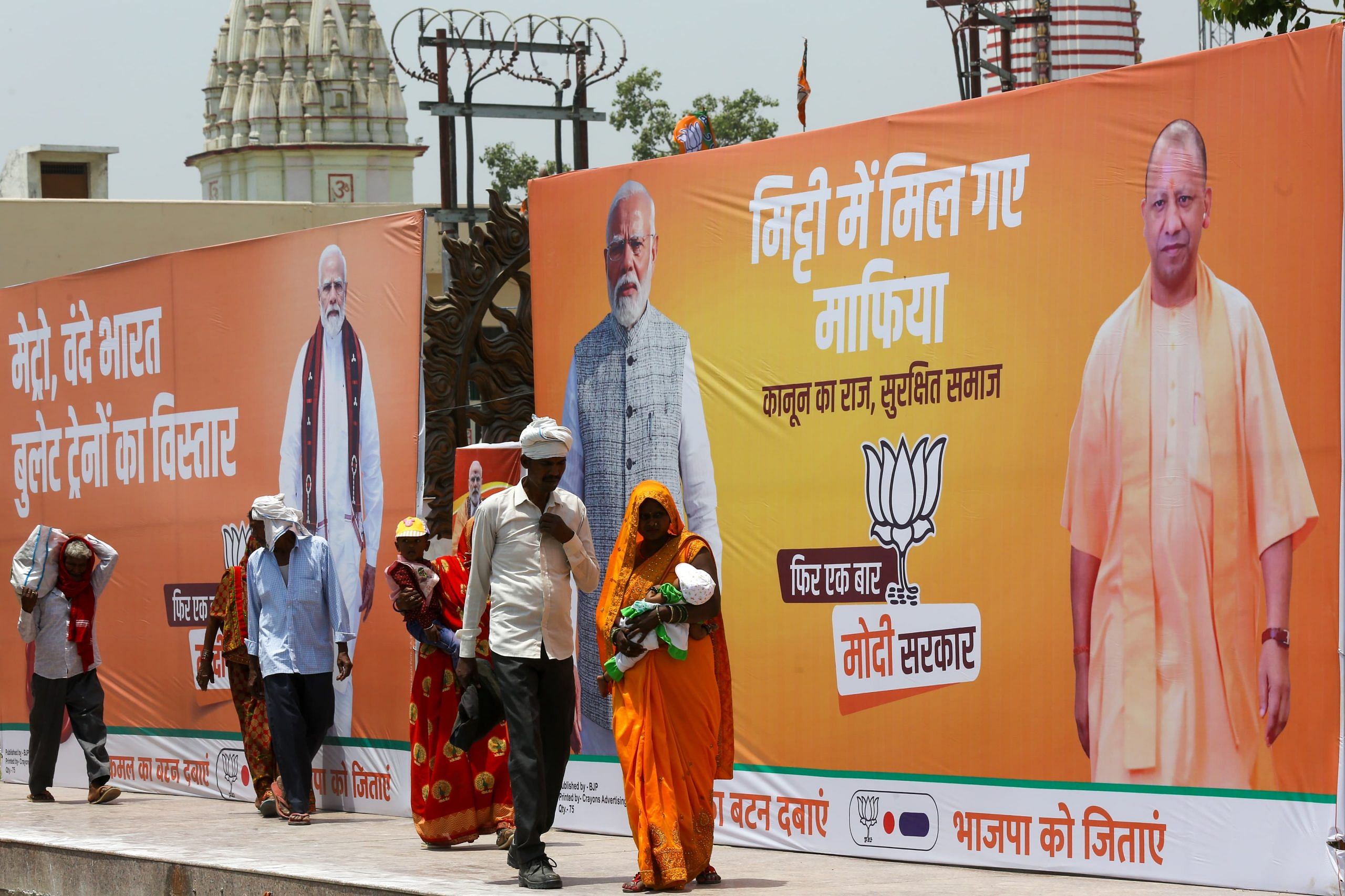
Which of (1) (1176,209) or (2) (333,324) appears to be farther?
(2) (333,324)

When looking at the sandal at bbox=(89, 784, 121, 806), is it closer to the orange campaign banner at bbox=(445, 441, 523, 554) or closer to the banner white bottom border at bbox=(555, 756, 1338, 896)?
the orange campaign banner at bbox=(445, 441, 523, 554)

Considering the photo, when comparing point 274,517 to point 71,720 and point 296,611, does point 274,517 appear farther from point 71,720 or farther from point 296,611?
point 71,720

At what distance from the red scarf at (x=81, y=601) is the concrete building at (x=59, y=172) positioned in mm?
27741

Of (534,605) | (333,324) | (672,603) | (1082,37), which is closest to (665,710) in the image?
(672,603)

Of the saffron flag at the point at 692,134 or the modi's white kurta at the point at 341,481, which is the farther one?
the modi's white kurta at the point at 341,481

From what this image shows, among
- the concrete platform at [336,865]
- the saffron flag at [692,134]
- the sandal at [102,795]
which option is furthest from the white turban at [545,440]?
the sandal at [102,795]

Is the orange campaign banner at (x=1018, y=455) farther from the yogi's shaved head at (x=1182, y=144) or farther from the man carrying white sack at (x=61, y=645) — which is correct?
the man carrying white sack at (x=61, y=645)

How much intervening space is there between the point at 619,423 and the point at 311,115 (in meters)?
62.5

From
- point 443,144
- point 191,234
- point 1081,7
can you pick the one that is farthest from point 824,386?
point 191,234

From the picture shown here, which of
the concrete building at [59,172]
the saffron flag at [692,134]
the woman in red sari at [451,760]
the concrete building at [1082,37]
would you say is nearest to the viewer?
the woman in red sari at [451,760]

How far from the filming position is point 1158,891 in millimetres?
5750

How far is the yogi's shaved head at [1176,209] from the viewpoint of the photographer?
19.3 ft

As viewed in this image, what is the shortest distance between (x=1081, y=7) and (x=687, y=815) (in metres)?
22.0

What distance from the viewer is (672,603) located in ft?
20.2
